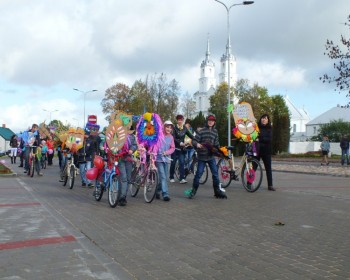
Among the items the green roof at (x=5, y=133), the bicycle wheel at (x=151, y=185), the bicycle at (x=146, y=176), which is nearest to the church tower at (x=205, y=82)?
the green roof at (x=5, y=133)

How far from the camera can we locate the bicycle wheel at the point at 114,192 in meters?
8.91

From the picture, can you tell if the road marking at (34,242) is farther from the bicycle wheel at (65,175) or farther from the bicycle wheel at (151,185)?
the bicycle wheel at (65,175)

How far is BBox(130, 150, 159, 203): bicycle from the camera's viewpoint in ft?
31.9

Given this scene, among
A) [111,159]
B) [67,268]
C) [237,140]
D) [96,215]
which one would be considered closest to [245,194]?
[237,140]

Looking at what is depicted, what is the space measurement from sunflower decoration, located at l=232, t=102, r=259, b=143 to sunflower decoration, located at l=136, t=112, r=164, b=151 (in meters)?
2.89

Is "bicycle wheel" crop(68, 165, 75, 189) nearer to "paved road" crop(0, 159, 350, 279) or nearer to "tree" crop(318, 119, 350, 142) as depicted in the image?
"paved road" crop(0, 159, 350, 279)

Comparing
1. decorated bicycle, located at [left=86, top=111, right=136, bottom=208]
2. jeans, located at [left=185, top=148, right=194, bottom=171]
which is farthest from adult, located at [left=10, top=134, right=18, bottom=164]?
decorated bicycle, located at [left=86, top=111, right=136, bottom=208]

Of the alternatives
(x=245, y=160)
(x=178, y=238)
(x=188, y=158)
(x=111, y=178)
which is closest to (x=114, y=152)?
(x=111, y=178)

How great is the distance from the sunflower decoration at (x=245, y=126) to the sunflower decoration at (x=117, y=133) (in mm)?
3768

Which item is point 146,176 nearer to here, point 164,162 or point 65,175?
point 164,162

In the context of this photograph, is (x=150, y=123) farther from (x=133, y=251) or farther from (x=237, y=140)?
(x=133, y=251)

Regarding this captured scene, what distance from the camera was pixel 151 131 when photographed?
394 inches

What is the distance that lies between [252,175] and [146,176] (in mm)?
3071

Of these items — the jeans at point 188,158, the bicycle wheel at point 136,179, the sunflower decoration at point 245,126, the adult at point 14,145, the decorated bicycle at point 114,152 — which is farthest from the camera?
the adult at point 14,145
